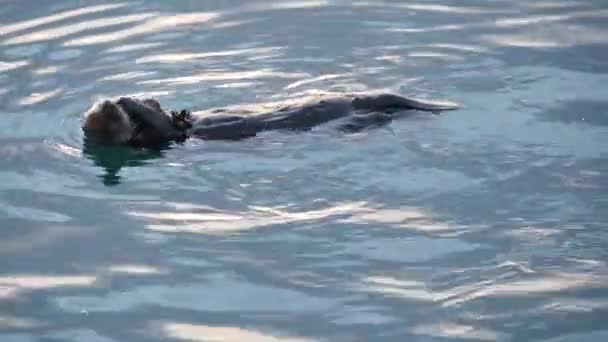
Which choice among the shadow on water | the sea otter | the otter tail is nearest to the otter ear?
the sea otter

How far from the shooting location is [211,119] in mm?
8820

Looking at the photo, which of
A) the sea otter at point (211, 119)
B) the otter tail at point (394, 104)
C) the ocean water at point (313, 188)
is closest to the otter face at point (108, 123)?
the sea otter at point (211, 119)

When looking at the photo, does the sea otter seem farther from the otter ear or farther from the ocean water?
the ocean water

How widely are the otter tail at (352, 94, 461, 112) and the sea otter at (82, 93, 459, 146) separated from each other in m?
0.03

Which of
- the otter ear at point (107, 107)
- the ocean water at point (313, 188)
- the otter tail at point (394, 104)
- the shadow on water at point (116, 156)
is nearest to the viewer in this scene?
the ocean water at point (313, 188)

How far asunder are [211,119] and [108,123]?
72 cm

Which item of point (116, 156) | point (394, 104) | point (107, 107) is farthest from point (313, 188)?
point (107, 107)

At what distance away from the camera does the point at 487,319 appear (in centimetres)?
630

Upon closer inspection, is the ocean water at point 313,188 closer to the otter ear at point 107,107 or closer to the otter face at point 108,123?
the otter face at point 108,123

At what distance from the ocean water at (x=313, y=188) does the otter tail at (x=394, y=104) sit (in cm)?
10

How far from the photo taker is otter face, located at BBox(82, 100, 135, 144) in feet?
28.4

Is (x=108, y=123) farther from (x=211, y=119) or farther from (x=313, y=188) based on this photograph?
(x=313, y=188)

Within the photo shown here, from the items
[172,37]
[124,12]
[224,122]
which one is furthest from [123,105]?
[124,12]

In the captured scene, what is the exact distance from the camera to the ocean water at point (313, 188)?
6.47 meters
